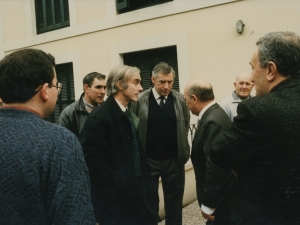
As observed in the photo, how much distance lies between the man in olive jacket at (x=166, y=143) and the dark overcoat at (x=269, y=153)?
7.39ft

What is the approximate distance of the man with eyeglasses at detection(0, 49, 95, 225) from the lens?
1183 mm

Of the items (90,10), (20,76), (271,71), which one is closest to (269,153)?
(271,71)

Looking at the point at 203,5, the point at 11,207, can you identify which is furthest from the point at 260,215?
the point at 203,5

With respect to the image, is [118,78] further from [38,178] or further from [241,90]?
[241,90]

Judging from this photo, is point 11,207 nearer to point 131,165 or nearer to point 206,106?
point 131,165

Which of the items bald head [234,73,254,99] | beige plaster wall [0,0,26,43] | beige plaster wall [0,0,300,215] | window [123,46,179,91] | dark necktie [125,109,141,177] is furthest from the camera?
beige plaster wall [0,0,26,43]

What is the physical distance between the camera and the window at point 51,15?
8086 millimetres

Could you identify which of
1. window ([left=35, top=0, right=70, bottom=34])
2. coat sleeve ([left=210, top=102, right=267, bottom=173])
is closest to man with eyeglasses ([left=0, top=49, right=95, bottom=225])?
coat sleeve ([left=210, top=102, right=267, bottom=173])

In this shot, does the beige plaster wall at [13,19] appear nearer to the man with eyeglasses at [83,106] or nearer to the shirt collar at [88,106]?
the man with eyeglasses at [83,106]

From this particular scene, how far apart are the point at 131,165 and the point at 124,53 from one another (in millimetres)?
4860

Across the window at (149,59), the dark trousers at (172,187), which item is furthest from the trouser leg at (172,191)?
the window at (149,59)

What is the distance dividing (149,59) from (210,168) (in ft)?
15.3

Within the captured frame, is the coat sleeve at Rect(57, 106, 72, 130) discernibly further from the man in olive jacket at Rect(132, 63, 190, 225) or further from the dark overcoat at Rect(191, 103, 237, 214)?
the dark overcoat at Rect(191, 103, 237, 214)

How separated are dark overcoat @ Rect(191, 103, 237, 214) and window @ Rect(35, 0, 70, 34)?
6.41 meters
